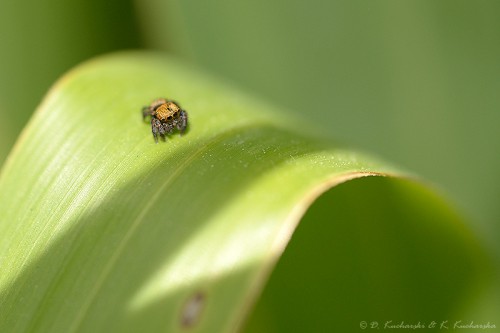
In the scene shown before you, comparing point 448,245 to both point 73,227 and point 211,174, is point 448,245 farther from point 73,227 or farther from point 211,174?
point 73,227

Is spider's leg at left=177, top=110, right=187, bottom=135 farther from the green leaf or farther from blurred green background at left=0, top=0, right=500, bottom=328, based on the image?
blurred green background at left=0, top=0, right=500, bottom=328

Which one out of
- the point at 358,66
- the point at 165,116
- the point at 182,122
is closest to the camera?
the point at 165,116

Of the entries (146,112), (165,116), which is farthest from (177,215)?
(146,112)

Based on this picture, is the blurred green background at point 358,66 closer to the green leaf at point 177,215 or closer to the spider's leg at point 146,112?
the green leaf at point 177,215

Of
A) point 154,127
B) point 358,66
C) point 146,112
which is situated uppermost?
point 358,66

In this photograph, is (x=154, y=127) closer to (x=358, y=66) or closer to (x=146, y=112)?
(x=146, y=112)

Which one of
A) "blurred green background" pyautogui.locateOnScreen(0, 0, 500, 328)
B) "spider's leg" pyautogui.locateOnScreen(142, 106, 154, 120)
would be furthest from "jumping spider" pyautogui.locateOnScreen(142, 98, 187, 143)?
"blurred green background" pyautogui.locateOnScreen(0, 0, 500, 328)
